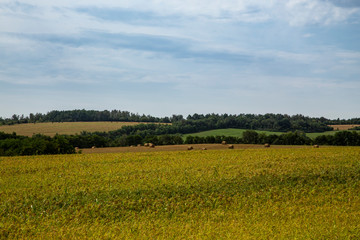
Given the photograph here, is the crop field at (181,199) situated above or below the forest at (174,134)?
below

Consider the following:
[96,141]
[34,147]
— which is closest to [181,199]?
[34,147]

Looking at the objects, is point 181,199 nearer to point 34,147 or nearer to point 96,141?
point 34,147

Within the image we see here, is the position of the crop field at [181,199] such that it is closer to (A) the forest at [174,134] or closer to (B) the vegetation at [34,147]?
(B) the vegetation at [34,147]

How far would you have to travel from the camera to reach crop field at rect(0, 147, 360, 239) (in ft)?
47.0

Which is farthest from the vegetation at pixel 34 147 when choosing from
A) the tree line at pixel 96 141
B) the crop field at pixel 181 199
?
the crop field at pixel 181 199

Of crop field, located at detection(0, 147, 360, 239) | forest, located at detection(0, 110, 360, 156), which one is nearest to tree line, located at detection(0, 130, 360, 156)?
forest, located at detection(0, 110, 360, 156)

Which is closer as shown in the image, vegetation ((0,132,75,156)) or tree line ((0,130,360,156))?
vegetation ((0,132,75,156))

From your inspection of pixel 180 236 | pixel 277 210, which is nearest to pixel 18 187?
pixel 180 236

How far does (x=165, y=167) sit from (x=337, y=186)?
11548mm

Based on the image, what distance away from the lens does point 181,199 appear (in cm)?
1848

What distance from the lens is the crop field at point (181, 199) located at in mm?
14336

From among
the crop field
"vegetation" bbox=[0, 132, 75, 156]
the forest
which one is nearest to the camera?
the crop field

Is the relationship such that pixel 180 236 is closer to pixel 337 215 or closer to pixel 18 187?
pixel 337 215

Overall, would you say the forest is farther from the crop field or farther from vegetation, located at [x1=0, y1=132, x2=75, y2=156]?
the crop field
